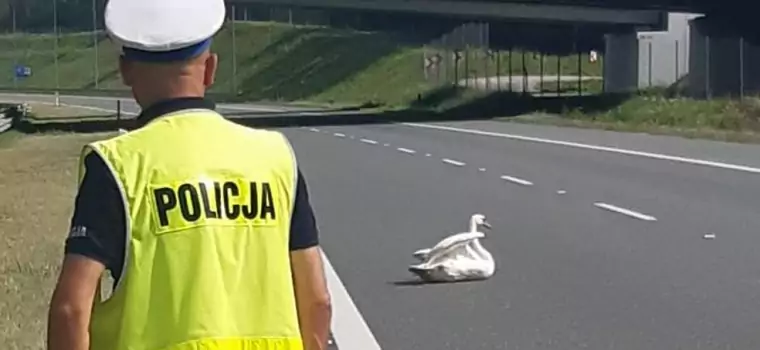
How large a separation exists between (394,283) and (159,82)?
8.78 metres

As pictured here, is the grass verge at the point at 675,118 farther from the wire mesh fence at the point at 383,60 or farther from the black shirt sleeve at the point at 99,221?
the black shirt sleeve at the point at 99,221

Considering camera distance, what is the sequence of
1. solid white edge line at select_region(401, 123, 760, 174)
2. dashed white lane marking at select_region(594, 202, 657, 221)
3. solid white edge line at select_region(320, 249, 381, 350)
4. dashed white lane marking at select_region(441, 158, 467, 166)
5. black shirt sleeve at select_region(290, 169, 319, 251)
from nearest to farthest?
black shirt sleeve at select_region(290, 169, 319, 251)
solid white edge line at select_region(320, 249, 381, 350)
dashed white lane marking at select_region(594, 202, 657, 221)
solid white edge line at select_region(401, 123, 760, 174)
dashed white lane marking at select_region(441, 158, 467, 166)

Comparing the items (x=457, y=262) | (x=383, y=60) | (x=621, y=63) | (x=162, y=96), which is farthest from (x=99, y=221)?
(x=383, y=60)

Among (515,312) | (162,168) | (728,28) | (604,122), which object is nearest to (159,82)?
(162,168)

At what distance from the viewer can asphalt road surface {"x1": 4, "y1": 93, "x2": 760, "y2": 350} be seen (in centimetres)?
965

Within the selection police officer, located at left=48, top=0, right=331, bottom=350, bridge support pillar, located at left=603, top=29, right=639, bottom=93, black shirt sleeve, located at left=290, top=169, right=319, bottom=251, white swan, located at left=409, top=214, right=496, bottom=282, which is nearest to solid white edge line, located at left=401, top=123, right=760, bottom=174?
white swan, located at left=409, top=214, right=496, bottom=282

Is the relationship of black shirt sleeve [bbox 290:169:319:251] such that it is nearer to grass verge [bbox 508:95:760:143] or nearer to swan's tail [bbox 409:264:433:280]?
swan's tail [bbox 409:264:433:280]

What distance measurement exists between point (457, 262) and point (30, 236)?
542 cm

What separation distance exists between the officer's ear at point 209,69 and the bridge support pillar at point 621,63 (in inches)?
2560

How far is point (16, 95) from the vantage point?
388ft

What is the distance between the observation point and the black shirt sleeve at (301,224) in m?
3.43

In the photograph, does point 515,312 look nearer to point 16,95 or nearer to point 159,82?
point 159,82

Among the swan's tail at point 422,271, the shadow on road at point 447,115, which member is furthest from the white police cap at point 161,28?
the shadow on road at point 447,115

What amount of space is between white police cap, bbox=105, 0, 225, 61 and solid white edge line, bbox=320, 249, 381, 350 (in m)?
5.21
